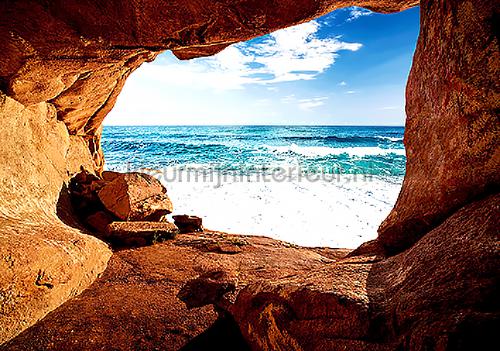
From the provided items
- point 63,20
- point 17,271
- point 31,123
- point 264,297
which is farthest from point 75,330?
→ point 31,123

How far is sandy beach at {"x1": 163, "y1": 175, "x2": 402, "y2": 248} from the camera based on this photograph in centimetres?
811

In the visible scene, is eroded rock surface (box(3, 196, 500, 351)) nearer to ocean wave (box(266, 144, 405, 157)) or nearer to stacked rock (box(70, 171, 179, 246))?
stacked rock (box(70, 171, 179, 246))

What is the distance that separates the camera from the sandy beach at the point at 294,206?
811 cm

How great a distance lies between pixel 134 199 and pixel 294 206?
20.6 feet

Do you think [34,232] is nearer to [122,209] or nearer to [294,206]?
[122,209]

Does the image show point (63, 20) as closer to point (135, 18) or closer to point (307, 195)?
point (135, 18)

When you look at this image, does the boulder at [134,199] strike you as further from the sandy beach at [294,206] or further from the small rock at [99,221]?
the sandy beach at [294,206]

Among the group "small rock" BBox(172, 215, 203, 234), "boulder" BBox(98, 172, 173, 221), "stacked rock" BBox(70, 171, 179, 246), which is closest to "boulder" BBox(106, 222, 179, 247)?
"stacked rock" BBox(70, 171, 179, 246)

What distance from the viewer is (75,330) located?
2697 millimetres

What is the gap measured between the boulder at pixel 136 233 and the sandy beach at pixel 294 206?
10.4ft

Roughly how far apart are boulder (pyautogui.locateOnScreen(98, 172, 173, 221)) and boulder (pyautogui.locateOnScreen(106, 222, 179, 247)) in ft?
1.17

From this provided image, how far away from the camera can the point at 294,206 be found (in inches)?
399

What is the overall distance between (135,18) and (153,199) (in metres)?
4.17

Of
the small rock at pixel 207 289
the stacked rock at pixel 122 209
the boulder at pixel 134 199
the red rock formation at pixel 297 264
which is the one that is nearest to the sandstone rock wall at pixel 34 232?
the red rock formation at pixel 297 264
